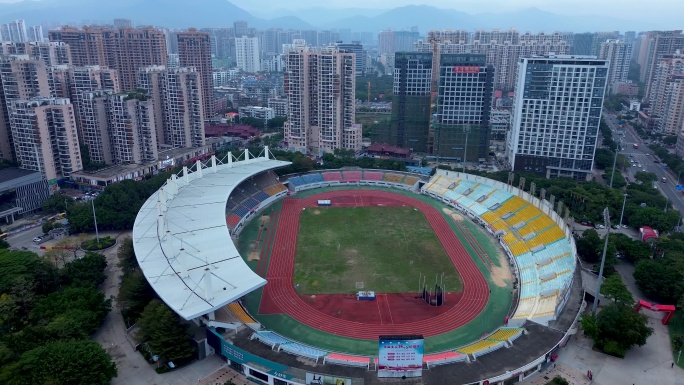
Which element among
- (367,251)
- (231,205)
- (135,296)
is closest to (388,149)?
(231,205)

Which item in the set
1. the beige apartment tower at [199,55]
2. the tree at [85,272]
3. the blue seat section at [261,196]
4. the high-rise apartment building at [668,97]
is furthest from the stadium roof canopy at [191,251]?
the high-rise apartment building at [668,97]

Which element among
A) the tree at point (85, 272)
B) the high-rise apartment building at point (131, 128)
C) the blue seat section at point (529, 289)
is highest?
the high-rise apartment building at point (131, 128)

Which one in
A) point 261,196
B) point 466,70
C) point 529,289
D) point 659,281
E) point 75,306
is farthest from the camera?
point 466,70

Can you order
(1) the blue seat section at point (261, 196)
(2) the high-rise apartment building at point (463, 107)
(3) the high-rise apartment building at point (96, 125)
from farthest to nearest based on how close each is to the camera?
(2) the high-rise apartment building at point (463, 107), (3) the high-rise apartment building at point (96, 125), (1) the blue seat section at point (261, 196)

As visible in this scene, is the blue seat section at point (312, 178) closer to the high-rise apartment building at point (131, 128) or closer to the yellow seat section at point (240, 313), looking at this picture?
the high-rise apartment building at point (131, 128)

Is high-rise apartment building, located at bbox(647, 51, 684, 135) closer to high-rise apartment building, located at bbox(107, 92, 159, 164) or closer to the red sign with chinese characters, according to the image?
the red sign with chinese characters

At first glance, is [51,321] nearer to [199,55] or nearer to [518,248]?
[518,248]

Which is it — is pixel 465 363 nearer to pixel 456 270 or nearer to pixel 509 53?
pixel 456 270
